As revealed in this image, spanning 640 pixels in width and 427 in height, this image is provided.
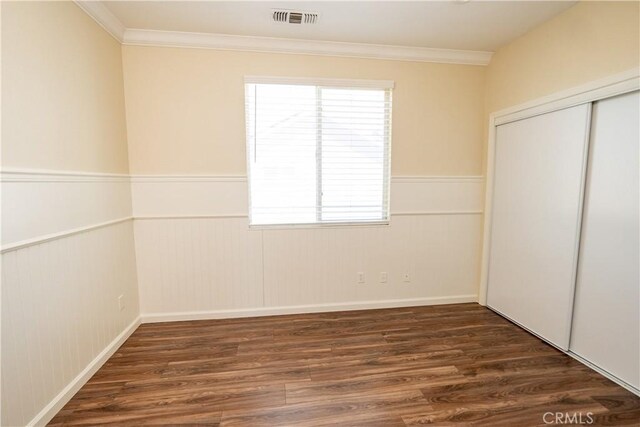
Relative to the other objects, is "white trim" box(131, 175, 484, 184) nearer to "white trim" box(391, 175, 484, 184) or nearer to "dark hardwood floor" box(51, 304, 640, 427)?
"white trim" box(391, 175, 484, 184)

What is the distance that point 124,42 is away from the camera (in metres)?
2.50

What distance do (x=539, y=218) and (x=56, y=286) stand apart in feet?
12.0

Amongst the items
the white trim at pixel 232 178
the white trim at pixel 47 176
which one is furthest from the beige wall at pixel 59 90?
the white trim at pixel 232 178

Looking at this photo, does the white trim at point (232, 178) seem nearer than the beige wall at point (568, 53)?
No

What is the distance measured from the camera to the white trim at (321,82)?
A: 2.71 meters

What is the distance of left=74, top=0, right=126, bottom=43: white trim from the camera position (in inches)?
78.8

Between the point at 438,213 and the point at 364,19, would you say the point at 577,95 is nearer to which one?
the point at 438,213

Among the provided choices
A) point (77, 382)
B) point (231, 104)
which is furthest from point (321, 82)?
point (77, 382)

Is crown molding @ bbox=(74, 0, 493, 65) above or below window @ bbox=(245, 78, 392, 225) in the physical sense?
above

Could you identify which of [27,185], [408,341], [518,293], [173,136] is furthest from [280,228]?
[518,293]

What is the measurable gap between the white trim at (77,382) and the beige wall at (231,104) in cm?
149

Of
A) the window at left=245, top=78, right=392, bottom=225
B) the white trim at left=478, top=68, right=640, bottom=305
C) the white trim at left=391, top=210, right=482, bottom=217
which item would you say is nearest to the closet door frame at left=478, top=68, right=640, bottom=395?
the white trim at left=478, top=68, right=640, bottom=305

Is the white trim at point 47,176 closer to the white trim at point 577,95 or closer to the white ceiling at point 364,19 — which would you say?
the white ceiling at point 364,19

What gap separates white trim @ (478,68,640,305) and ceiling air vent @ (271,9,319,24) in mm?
2012
